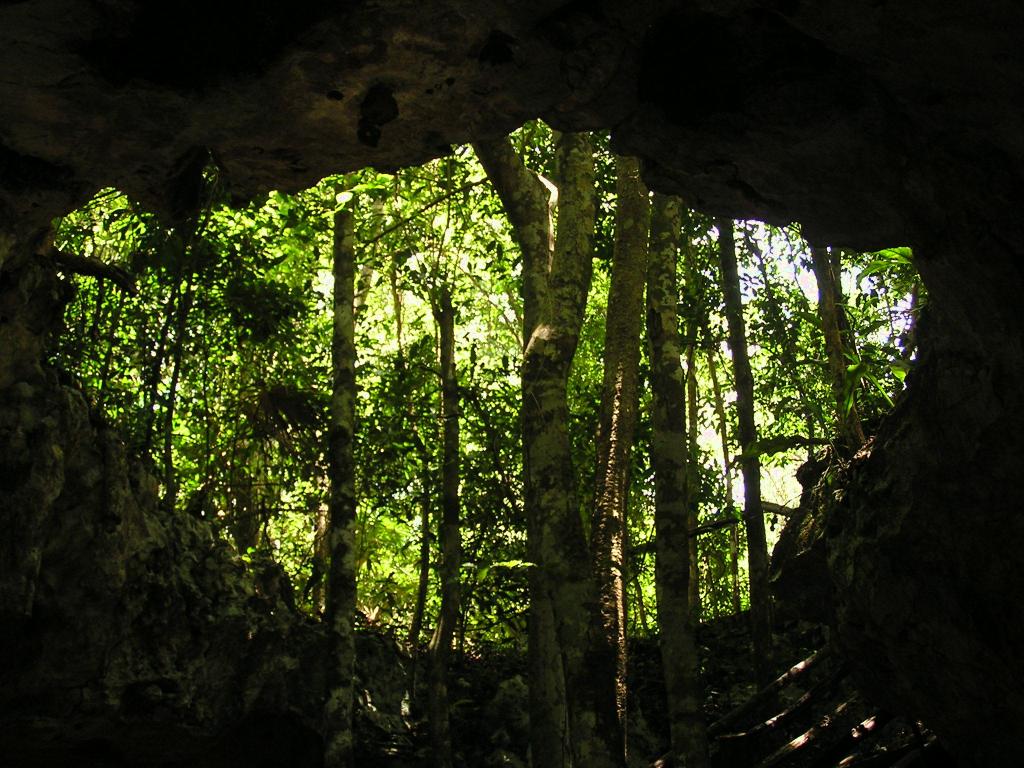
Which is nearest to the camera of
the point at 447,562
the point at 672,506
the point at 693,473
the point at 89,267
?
the point at 89,267

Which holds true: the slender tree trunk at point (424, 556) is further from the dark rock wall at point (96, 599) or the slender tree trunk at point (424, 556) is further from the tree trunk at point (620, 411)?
the tree trunk at point (620, 411)

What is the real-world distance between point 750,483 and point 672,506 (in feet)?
5.55

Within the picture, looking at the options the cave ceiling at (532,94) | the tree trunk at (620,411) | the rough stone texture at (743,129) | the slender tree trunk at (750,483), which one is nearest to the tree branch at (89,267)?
the rough stone texture at (743,129)

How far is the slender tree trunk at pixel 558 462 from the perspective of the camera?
17.3 ft

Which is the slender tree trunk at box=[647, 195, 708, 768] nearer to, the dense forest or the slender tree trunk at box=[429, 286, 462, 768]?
the dense forest

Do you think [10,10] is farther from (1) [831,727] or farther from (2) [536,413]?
(1) [831,727]

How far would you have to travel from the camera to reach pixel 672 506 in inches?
251

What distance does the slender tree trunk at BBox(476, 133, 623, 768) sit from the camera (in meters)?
5.27

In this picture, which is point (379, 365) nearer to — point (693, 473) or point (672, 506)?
point (693, 473)

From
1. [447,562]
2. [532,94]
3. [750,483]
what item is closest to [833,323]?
[750,483]

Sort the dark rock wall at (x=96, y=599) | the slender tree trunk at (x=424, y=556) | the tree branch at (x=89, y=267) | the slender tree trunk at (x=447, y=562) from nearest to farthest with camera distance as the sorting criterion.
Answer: the dark rock wall at (x=96, y=599), the tree branch at (x=89, y=267), the slender tree trunk at (x=447, y=562), the slender tree trunk at (x=424, y=556)

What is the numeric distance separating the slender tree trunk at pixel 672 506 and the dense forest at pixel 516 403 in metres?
0.02

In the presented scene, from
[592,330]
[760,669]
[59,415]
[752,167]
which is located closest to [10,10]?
[59,415]

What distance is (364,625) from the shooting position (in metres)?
11.3
